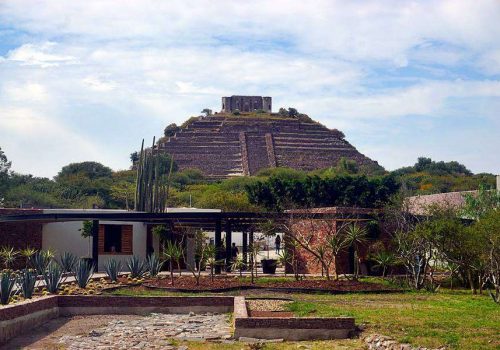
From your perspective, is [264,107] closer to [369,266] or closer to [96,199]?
[96,199]

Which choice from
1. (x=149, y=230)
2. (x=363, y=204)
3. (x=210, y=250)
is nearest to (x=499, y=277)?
(x=210, y=250)

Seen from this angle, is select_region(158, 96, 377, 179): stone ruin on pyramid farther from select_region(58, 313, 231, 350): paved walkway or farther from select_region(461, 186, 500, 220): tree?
select_region(58, 313, 231, 350): paved walkway

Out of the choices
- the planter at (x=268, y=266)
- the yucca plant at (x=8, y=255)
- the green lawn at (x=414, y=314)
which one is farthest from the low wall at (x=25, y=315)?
the planter at (x=268, y=266)

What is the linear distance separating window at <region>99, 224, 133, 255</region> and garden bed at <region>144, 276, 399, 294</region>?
335 inches

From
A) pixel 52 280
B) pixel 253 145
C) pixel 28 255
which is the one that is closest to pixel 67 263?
pixel 28 255

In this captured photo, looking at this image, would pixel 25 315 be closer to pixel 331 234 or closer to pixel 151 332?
pixel 151 332

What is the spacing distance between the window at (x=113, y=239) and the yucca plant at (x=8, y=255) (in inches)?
135

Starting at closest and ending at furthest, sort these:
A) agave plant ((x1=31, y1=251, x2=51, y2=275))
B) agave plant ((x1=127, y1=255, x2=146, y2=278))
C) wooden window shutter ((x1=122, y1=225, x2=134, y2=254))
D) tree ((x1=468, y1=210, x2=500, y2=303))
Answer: tree ((x1=468, y1=210, x2=500, y2=303)), agave plant ((x1=31, y1=251, x2=51, y2=275)), agave plant ((x1=127, y1=255, x2=146, y2=278)), wooden window shutter ((x1=122, y1=225, x2=134, y2=254))

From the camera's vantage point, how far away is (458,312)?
56.0 feet

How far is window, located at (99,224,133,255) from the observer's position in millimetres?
33969

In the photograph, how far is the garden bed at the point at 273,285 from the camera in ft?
74.9

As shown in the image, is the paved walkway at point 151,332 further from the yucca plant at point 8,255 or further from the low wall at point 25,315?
the yucca plant at point 8,255

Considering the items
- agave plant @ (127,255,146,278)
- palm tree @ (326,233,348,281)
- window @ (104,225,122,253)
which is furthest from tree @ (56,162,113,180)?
palm tree @ (326,233,348,281)

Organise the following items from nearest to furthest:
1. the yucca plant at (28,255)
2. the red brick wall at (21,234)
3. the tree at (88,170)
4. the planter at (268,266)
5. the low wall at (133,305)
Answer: the low wall at (133,305)
the yucca plant at (28,255)
the planter at (268,266)
the red brick wall at (21,234)
the tree at (88,170)
